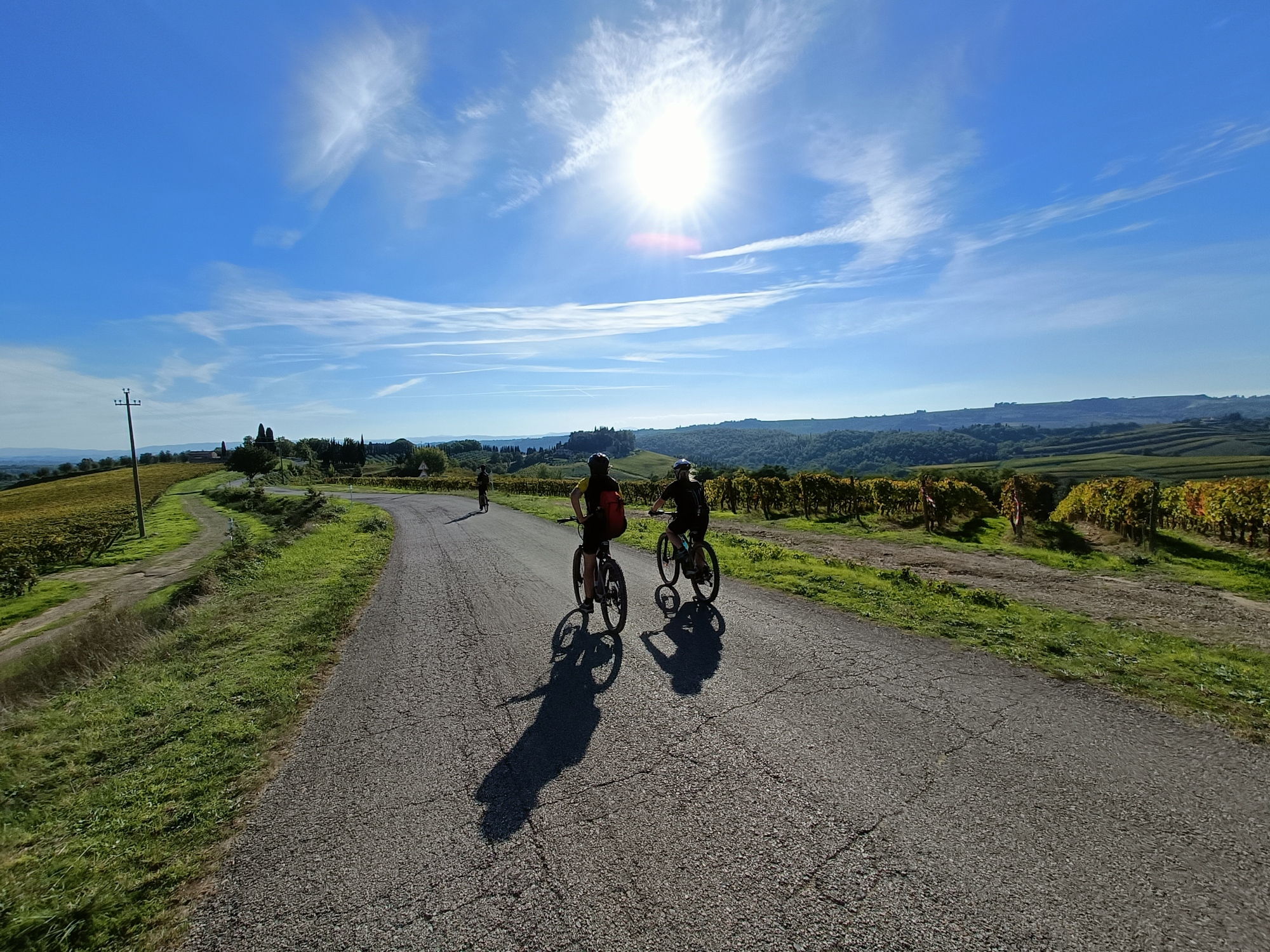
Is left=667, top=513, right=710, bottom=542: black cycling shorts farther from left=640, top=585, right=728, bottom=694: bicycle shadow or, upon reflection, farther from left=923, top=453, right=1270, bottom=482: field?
left=923, top=453, right=1270, bottom=482: field

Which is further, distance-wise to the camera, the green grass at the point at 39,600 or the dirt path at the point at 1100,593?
the green grass at the point at 39,600

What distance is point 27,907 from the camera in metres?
2.74

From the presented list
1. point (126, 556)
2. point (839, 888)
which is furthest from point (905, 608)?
point (126, 556)

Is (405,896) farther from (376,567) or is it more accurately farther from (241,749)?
(376,567)

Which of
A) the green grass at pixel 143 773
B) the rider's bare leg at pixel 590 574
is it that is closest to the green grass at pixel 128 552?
the green grass at pixel 143 773

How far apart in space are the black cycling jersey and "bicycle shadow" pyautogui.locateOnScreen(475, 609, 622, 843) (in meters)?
2.23

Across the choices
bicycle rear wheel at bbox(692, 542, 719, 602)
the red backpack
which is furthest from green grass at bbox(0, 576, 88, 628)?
bicycle rear wheel at bbox(692, 542, 719, 602)

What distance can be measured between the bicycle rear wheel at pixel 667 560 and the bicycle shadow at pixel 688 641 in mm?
249

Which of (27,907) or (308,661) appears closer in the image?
(27,907)

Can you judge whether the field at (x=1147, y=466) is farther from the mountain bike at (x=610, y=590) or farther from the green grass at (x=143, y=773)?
the green grass at (x=143, y=773)

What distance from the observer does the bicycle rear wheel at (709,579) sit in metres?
7.95

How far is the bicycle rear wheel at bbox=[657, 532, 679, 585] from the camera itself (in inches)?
349

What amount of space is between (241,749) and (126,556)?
31887 mm

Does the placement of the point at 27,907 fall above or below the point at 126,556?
above
